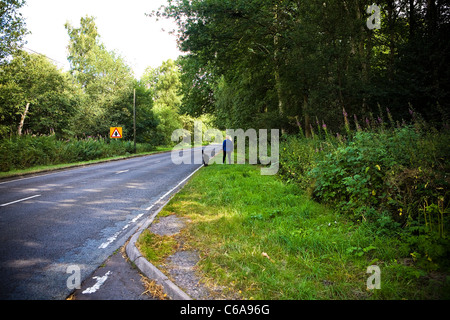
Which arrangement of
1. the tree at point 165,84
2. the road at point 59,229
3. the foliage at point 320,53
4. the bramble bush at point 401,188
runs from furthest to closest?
1. the tree at point 165,84
2. the foliage at point 320,53
3. the bramble bush at point 401,188
4. the road at point 59,229

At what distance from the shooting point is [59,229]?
4.98 m

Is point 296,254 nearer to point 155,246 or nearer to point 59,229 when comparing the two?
point 155,246

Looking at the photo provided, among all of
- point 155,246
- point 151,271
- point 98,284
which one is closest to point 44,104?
point 155,246

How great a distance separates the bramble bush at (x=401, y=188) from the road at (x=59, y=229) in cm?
465

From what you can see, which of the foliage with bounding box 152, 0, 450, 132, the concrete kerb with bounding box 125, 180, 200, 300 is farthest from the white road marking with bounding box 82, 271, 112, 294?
the foliage with bounding box 152, 0, 450, 132

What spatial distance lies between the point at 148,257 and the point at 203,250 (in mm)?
893

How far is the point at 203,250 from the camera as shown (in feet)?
13.3

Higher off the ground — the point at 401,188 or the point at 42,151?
the point at 42,151

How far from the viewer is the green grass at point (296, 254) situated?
2850 millimetres

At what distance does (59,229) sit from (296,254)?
4733mm

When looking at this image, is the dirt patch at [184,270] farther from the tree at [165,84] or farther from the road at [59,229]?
the tree at [165,84]

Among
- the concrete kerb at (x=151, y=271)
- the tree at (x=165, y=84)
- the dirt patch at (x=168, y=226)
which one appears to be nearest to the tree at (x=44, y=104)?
the tree at (x=165, y=84)

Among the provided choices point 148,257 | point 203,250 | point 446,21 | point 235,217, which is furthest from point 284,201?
point 446,21
